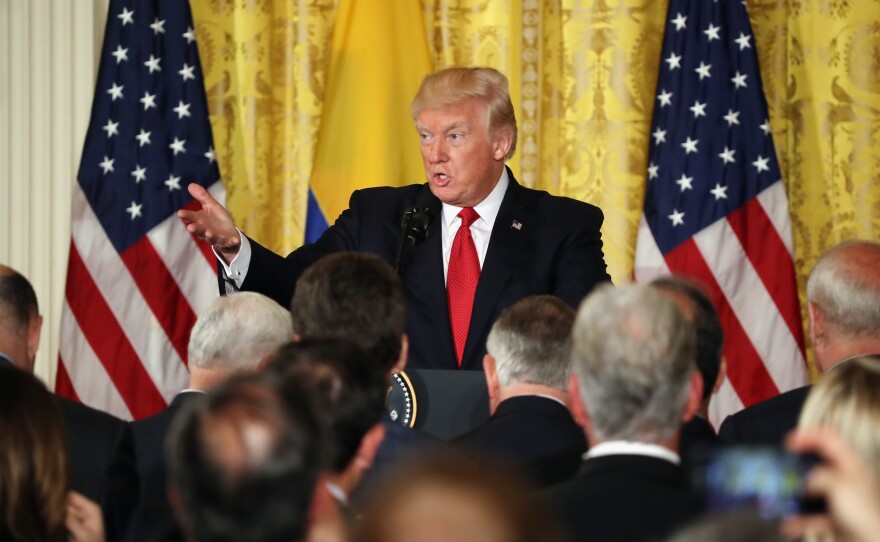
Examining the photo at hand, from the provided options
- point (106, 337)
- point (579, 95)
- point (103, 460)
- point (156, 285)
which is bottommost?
point (106, 337)

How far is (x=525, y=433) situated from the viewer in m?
3.05

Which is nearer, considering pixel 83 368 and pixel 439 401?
pixel 439 401

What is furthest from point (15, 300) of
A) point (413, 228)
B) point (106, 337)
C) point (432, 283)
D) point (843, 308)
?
point (106, 337)

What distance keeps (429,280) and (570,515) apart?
93.7 inches

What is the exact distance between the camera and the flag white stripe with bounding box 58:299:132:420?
637 centimetres

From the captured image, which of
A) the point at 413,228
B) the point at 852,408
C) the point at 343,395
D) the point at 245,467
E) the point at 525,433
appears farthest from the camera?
the point at 413,228

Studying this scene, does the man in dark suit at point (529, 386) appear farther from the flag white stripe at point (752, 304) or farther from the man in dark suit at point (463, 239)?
the flag white stripe at point (752, 304)

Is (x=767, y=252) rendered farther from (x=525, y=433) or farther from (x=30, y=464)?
(x=30, y=464)

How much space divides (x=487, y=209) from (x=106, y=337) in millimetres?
2530

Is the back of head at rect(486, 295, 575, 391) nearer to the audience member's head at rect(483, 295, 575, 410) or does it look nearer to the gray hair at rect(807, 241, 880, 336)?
the audience member's head at rect(483, 295, 575, 410)

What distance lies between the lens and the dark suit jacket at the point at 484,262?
4.37m

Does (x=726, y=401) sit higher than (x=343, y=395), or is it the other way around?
(x=343, y=395)

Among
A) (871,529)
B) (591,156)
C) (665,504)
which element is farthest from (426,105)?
(871,529)

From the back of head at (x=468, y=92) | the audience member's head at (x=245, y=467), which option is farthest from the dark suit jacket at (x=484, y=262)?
the audience member's head at (x=245, y=467)
